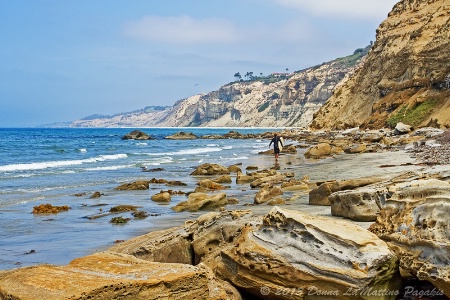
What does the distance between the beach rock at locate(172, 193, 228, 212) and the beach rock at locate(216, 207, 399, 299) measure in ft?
25.4

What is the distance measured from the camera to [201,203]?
1348 centimetres

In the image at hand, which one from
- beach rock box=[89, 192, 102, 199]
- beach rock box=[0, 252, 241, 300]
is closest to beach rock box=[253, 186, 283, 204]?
beach rock box=[89, 192, 102, 199]

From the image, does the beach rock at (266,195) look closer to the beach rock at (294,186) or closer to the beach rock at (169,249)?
the beach rock at (294,186)

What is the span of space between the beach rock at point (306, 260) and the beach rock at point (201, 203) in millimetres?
7754

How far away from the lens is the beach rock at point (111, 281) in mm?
4000

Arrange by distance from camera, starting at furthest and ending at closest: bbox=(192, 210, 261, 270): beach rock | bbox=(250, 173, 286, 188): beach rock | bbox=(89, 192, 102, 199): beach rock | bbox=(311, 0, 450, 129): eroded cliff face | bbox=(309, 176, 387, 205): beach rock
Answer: bbox=(311, 0, 450, 129): eroded cliff face < bbox=(250, 173, 286, 188): beach rock < bbox=(89, 192, 102, 199): beach rock < bbox=(309, 176, 387, 205): beach rock < bbox=(192, 210, 261, 270): beach rock

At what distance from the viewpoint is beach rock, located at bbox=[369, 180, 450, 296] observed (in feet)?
15.0

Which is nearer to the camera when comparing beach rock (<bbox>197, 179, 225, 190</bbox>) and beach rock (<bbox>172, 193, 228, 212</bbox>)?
beach rock (<bbox>172, 193, 228, 212</bbox>)

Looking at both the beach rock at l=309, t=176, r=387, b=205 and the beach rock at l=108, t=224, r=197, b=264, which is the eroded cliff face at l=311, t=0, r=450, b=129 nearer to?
the beach rock at l=309, t=176, r=387, b=205

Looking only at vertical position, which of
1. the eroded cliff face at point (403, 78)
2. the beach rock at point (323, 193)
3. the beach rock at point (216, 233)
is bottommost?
the beach rock at point (323, 193)

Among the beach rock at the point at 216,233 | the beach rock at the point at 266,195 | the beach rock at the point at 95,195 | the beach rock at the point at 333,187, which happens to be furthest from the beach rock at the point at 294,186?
the beach rock at the point at 216,233

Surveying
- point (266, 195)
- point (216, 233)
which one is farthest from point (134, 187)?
point (216, 233)

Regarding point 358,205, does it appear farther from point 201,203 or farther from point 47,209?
point 47,209

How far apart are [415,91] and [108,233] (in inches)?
1978
